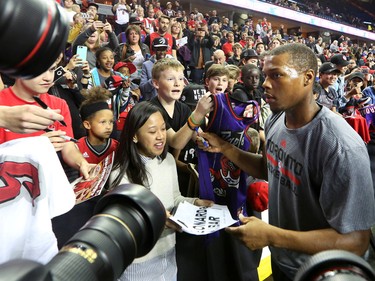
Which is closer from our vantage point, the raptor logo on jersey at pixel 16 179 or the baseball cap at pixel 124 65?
the raptor logo on jersey at pixel 16 179

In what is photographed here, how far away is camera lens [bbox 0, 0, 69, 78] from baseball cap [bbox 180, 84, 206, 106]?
2354 mm

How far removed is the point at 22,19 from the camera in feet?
2.00

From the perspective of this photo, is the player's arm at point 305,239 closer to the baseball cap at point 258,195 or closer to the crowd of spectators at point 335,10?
the baseball cap at point 258,195

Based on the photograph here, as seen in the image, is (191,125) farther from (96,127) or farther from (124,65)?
(124,65)

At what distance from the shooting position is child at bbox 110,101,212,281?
165 centimetres

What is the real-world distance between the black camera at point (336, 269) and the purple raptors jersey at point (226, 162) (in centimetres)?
134

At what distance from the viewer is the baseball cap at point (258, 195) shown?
2021mm

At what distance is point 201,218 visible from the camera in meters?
1.66

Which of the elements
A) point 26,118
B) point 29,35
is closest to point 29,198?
point 26,118

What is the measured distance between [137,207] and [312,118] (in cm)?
83

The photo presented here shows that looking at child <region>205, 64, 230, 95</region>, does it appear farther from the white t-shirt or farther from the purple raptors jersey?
the white t-shirt

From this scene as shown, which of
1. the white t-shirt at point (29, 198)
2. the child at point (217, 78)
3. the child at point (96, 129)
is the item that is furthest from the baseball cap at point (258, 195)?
the white t-shirt at point (29, 198)

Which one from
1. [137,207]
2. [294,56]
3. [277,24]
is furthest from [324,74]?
[277,24]

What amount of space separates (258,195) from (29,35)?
5.47 ft
